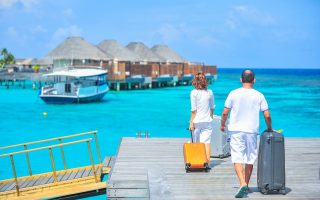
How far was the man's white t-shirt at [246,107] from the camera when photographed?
623 centimetres

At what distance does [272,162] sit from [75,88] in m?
40.4

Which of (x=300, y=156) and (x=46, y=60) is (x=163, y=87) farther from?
(x=300, y=156)

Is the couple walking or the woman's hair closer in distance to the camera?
the couple walking

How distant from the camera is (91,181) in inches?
372

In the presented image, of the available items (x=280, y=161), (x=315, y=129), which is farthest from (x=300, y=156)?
(x=315, y=129)

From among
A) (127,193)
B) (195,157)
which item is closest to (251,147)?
(195,157)

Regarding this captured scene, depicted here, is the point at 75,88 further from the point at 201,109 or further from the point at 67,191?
the point at 201,109

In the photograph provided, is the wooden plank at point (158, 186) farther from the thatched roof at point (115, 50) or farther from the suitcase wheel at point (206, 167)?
the thatched roof at point (115, 50)

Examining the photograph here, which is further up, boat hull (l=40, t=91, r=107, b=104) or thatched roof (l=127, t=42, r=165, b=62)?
thatched roof (l=127, t=42, r=165, b=62)

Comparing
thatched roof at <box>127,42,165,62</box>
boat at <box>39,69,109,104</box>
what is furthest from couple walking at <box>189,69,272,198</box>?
thatched roof at <box>127,42,165,62</box>

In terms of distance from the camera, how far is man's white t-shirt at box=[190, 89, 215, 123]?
7910 mm

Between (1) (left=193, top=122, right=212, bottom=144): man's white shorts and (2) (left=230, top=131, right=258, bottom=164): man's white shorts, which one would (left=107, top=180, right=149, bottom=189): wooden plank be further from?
(2) (left=230, top=131, right=258, bottom=164): man's white shorts

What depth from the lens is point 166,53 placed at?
94.8 m

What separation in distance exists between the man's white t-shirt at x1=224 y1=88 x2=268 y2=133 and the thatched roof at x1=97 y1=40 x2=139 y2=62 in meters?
68.9
